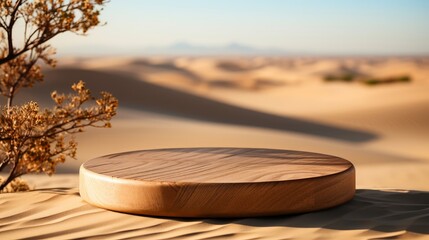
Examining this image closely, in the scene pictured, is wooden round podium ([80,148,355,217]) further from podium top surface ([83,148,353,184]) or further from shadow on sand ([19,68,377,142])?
shadow on sand ([19,68,377,142])

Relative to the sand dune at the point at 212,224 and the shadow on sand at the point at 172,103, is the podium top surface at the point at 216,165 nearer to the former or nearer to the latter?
the sand dune at the point at 212,224

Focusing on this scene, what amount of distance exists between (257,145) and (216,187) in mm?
7475

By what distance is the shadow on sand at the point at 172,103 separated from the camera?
52.9 ft

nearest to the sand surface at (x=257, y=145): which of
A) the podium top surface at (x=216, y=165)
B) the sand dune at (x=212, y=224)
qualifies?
the sand dune at (x=212, y=224)

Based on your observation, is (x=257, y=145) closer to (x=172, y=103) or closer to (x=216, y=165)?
(x=216, y=165)

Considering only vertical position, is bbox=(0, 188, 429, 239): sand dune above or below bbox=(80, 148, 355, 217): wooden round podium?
below

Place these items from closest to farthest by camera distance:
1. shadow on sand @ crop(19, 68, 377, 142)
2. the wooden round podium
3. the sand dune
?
1. the sand dune
2. the wooden round podium
3. shadow on sand @ crop(19, 68, 377, 142)

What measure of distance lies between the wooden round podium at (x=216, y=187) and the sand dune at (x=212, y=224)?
6 centimetres

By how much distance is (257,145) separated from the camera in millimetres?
10859

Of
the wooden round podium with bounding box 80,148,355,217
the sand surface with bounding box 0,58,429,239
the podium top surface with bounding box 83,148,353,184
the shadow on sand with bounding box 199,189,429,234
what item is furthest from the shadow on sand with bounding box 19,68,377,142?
the wooden round podium with bounding box 80,148,355,217

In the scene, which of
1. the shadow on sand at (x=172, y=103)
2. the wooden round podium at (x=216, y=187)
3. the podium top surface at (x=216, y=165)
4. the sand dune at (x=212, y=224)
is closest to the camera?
the sand dune at (x=212, y=224)

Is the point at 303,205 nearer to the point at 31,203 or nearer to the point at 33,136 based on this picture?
the point at 31,203

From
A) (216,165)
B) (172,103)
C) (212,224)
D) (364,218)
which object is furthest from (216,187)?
(172,103)

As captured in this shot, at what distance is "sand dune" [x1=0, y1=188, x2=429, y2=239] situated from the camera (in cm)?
336
